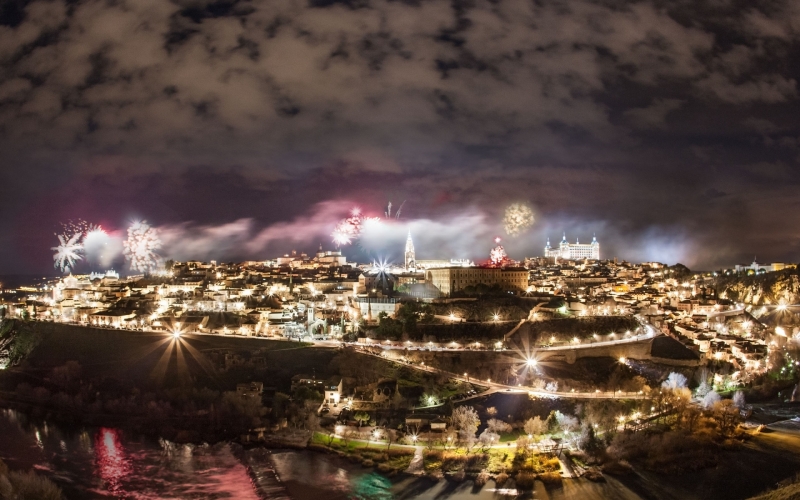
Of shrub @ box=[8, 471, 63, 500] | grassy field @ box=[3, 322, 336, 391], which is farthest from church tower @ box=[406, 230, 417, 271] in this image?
shrub @ box=[8, 471, 63, 500]

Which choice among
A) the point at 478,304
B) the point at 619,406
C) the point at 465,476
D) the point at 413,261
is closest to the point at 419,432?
the point at 465,476

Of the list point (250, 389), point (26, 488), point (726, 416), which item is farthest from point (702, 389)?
point (26, 488)

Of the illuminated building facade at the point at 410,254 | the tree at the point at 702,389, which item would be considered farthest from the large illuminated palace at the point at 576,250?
the tree at the point at 702,389

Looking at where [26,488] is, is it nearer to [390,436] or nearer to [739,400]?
[390,436]

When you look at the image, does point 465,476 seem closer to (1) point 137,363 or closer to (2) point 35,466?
(2) point 35,466

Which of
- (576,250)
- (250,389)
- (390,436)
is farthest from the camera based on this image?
(576,250)
